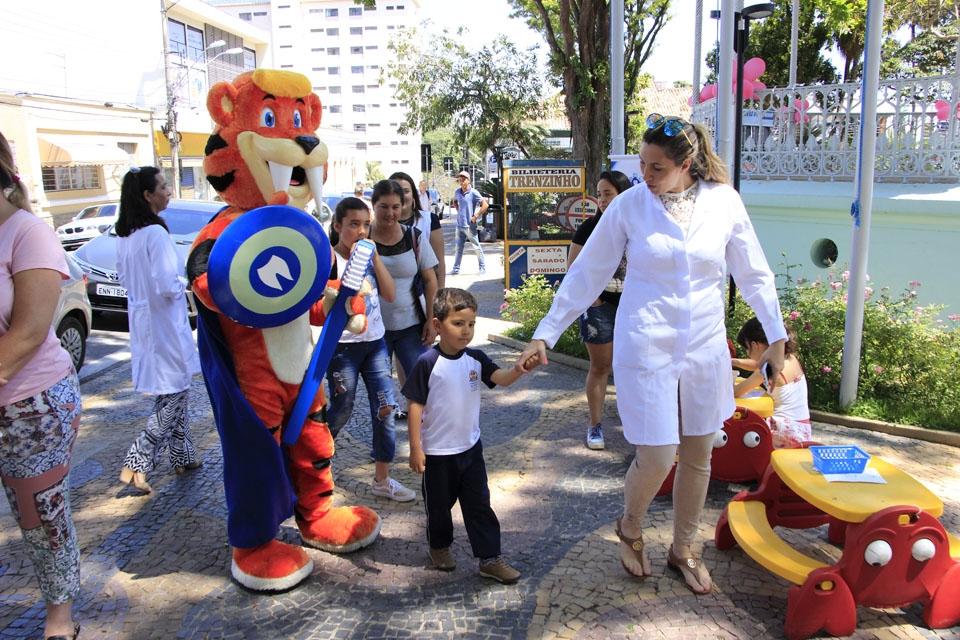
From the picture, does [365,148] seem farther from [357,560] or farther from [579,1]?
[357,560]

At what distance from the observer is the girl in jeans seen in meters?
4.02

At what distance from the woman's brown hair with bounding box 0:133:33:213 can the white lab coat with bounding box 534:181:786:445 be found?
6.85 feet

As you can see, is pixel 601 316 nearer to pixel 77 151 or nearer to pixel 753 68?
pixel 753 68

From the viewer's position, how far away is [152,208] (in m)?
4.38

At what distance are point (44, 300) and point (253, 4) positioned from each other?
7746cm

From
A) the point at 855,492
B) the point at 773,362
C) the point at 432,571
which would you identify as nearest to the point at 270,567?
the point at 432,571

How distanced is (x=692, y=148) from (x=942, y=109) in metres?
6.12

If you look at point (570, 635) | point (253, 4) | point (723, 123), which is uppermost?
point (253, 4)

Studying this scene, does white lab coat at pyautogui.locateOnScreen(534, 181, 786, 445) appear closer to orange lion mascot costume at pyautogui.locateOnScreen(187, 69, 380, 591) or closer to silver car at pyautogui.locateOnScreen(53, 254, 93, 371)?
orange lion mascot costume at pyautogui.locateOnScreen(187, 69, 380, 591)

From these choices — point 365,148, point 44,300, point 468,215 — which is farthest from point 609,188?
point 365,148

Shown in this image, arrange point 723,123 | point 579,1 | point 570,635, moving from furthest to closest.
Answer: point 579,1 → point 723,123 → point 570,635

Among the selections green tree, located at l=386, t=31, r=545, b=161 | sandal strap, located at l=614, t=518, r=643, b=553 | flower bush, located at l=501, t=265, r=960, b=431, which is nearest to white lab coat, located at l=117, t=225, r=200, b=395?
sandal strap, located at l=614, t=518, r=643, b=553

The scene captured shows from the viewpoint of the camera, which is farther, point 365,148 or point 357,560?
point 365,148

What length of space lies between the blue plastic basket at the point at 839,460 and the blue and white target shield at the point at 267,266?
234cm
